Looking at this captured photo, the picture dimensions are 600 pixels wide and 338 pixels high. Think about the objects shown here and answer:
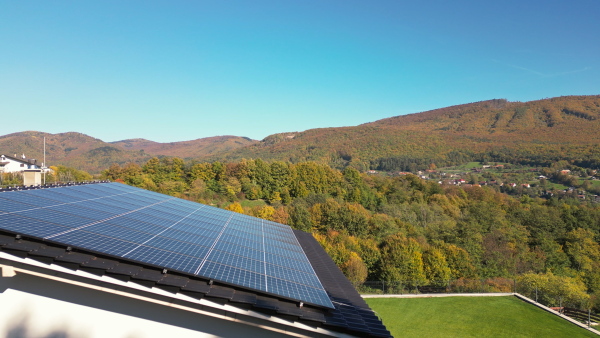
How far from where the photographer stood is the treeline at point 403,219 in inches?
1440

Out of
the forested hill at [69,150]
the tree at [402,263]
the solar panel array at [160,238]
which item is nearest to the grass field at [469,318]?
the tree at [402,263]

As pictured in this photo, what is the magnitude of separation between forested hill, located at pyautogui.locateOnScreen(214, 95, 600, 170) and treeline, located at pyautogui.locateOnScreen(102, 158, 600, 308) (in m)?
44.8

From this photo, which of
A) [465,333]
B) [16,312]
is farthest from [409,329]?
[16,312]

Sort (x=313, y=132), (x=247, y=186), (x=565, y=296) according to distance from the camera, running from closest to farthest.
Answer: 1. (x=565, y=296)
2. (x=247, y=186)
3. (x=313, y=132)

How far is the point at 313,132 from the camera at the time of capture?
174875 mm

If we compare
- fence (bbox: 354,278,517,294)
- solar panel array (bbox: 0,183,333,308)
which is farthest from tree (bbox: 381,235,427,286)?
solar panel array (bbox: 0,183,333,308)

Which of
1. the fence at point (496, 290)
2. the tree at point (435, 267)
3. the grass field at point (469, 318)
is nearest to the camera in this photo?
the grass field at point (469, 318)

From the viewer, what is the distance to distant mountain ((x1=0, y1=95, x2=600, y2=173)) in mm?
121625

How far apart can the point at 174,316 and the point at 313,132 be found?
171 m

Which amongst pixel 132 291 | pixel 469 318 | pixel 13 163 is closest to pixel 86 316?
pixel 132 291

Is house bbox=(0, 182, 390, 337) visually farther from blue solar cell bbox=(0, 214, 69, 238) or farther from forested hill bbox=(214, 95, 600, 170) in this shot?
forested hill bbox=(214, 95, 600, 170)

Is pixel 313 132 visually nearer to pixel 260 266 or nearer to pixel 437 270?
pixel 437 270

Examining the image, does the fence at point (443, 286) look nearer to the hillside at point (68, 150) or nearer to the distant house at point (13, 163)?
the distant house at point (13, 163)

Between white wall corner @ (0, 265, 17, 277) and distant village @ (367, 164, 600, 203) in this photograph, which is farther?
distant village @ (367, 164, 600, 203)
